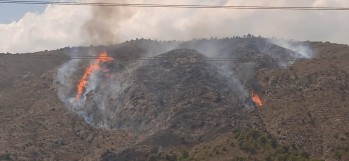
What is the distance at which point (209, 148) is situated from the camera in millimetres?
101438

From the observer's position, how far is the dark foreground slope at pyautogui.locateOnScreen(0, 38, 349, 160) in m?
102

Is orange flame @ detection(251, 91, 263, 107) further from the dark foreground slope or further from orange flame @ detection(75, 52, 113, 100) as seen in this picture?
orange flame @ detection(75, 52, 113, 100)

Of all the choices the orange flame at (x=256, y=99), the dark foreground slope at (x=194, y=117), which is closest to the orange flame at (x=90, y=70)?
the dark foreground slope at (x=194, y=117)

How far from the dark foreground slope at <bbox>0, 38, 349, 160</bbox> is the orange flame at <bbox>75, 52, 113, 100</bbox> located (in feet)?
19.5

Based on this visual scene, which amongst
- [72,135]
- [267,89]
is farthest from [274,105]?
[72,135]

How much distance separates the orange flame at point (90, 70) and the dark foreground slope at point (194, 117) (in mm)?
5955

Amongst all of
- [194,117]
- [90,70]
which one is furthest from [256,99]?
[90,70]

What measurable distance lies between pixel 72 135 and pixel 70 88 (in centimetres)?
2603

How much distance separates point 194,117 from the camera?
115812 millimetres

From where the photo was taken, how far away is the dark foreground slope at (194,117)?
102 m

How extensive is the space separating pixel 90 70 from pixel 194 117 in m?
44.7

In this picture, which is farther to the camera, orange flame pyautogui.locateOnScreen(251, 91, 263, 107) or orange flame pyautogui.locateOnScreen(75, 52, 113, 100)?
orange flame pyautogui.locateOnScreen(75, 52, 113, 100)

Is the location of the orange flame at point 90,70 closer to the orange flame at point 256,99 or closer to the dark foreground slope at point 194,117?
the dark foreground slope at point 194,117

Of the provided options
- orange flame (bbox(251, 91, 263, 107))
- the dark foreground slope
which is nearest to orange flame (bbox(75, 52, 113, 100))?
the dark foreground slope
